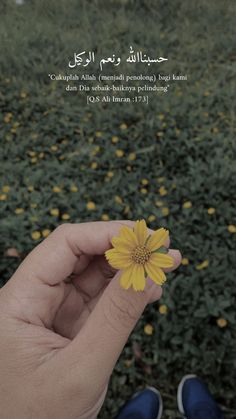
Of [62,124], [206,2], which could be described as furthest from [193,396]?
[206,2]

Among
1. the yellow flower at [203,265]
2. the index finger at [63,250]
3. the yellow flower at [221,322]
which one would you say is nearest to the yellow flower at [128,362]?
the yellow flower at [221,322]

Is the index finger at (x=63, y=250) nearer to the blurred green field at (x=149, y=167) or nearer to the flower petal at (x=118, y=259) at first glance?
the flower petal at (x=118, y=259)

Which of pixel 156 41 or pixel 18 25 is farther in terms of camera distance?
pixel 18 25

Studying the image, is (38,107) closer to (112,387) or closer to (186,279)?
(186,279)

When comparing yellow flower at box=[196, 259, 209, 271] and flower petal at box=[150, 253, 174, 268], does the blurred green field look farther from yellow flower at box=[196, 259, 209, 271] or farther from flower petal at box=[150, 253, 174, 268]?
flower petal at box=[150, 253, 174, 268]

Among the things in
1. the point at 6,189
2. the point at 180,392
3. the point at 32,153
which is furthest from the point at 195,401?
the point at 32,153

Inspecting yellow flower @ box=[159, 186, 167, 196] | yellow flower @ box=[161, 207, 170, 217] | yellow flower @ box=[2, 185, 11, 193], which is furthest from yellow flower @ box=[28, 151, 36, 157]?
yellow flower @ box=[161, 207, 170, 217]
